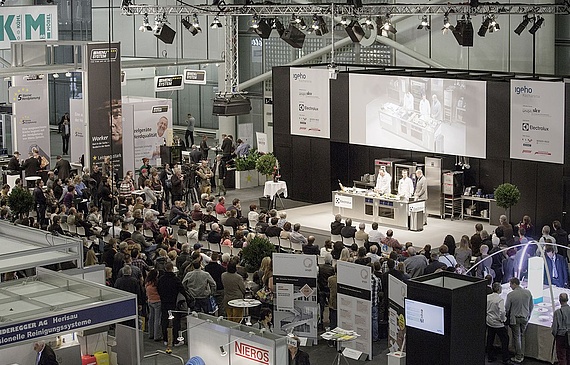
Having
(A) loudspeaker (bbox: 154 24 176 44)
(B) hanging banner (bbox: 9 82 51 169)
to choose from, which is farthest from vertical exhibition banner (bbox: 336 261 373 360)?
(B) hanging banner (bbox: 9 82 51 169)

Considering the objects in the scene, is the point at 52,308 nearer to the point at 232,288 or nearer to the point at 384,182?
the point at 232,288

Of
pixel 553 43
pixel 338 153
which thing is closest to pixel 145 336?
pixel 338 153

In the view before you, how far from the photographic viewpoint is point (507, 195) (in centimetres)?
1872

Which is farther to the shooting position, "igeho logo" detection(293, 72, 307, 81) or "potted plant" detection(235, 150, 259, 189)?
"potted plant" detection(235, 150, 259, 189)

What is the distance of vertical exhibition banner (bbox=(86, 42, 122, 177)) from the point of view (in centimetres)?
2152

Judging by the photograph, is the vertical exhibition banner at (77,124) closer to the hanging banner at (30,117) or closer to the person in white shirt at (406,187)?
the hanging banner at (30,117)

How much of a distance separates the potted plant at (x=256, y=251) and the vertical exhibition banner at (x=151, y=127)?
11.4 m

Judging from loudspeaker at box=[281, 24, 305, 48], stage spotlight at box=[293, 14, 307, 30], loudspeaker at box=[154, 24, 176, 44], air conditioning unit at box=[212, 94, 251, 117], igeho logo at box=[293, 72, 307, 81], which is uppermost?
stage spotlight at box=[293, 14, 307, 30]

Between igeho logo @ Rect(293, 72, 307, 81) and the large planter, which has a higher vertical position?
igeho logo @ Rect(293, 72, 307, 81)

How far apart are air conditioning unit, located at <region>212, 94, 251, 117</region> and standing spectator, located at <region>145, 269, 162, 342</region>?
10.1 meters

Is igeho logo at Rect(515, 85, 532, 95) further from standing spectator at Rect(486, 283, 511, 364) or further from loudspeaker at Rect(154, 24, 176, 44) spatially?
loudspeaker at Rect(154, 24, 176, 44)

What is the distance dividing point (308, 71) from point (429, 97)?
339cm

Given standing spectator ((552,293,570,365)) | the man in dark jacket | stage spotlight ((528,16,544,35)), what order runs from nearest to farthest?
standing spectator ((552,293,570,365)) → the man in dark jacket → stage spotlight ((528,16,544,35))

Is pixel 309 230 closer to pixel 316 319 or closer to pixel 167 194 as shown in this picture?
pixel 167 194
